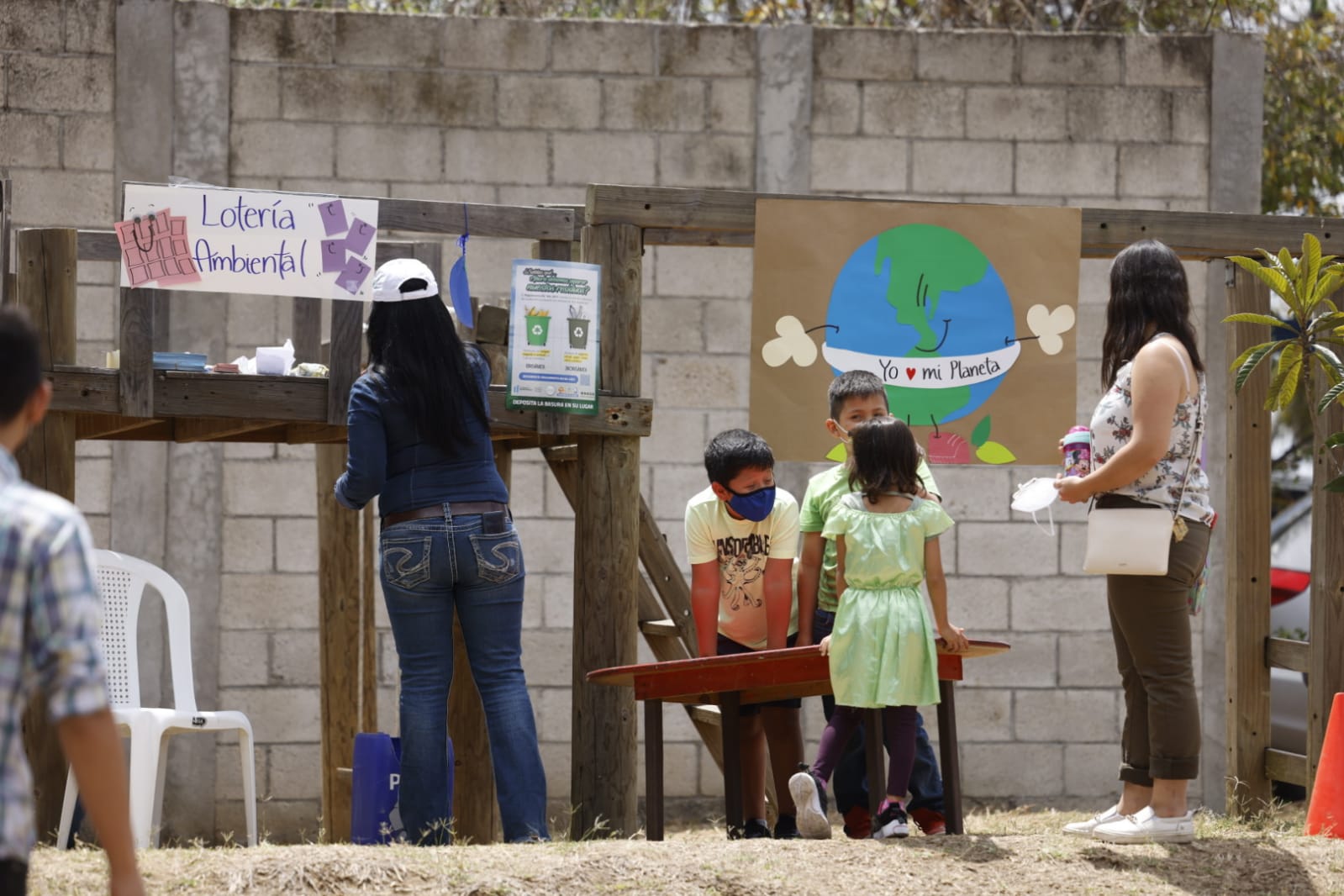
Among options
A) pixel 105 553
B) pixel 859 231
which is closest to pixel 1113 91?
pixel 859 231

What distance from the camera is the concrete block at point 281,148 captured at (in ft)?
26.2

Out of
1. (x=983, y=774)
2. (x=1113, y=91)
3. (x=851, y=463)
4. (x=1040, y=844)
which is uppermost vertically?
(x=1113, y=91)

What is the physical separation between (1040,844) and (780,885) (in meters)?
0.93

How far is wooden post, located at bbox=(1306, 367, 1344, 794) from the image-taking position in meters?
5.88

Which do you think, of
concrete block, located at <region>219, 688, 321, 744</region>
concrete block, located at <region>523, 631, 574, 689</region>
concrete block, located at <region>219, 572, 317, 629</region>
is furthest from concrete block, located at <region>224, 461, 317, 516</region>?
concrete block, located at <region>523, 631, 574, 689</region>

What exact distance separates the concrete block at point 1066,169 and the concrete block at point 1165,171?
3.3 inches

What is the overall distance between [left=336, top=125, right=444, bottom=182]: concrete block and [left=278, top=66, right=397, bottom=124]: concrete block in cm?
8

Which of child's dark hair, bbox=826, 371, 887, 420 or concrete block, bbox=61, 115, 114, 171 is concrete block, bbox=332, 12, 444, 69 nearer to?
concrete block, bbox=61, 115, 114, 171

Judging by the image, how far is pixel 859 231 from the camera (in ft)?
19.5

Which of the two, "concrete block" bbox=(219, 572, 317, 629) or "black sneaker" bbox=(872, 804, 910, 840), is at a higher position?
"concrete block" bbox=(219, 572, 317, 629)

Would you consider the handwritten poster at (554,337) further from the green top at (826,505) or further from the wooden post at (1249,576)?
the wooden post at (1249,576)

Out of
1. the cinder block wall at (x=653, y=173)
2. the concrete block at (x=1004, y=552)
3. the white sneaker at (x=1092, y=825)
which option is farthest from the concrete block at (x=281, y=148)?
the white sneaker at (x=1092, y=825)

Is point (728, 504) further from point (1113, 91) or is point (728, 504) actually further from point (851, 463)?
point (1113, 91)

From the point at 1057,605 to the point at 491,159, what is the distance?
3.65 metres
